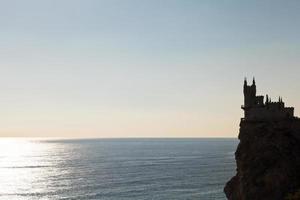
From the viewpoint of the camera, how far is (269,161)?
233 feet

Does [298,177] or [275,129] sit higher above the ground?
[275,129]

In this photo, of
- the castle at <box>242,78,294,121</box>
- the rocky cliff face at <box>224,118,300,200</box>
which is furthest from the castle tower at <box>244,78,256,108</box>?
the rocky cliff face at <box>224,118,300,200</box>

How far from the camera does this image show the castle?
78.0 meters

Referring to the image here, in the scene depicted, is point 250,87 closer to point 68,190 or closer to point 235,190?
point 235,190

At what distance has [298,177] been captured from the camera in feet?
225

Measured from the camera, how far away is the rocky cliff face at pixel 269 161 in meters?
68.1

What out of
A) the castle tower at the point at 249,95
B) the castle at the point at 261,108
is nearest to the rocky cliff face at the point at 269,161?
the castle at the point at 261,108

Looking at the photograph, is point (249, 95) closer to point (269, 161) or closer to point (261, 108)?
point (261, 108)

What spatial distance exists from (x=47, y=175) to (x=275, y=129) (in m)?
120

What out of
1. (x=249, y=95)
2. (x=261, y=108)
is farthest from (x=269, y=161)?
(x=249, y=95)

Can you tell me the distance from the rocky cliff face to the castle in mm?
1232

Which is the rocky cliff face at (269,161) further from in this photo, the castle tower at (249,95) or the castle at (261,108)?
the castle tower at (249,95)

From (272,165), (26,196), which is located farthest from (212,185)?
(272,165)

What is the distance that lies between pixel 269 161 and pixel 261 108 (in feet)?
40.0
